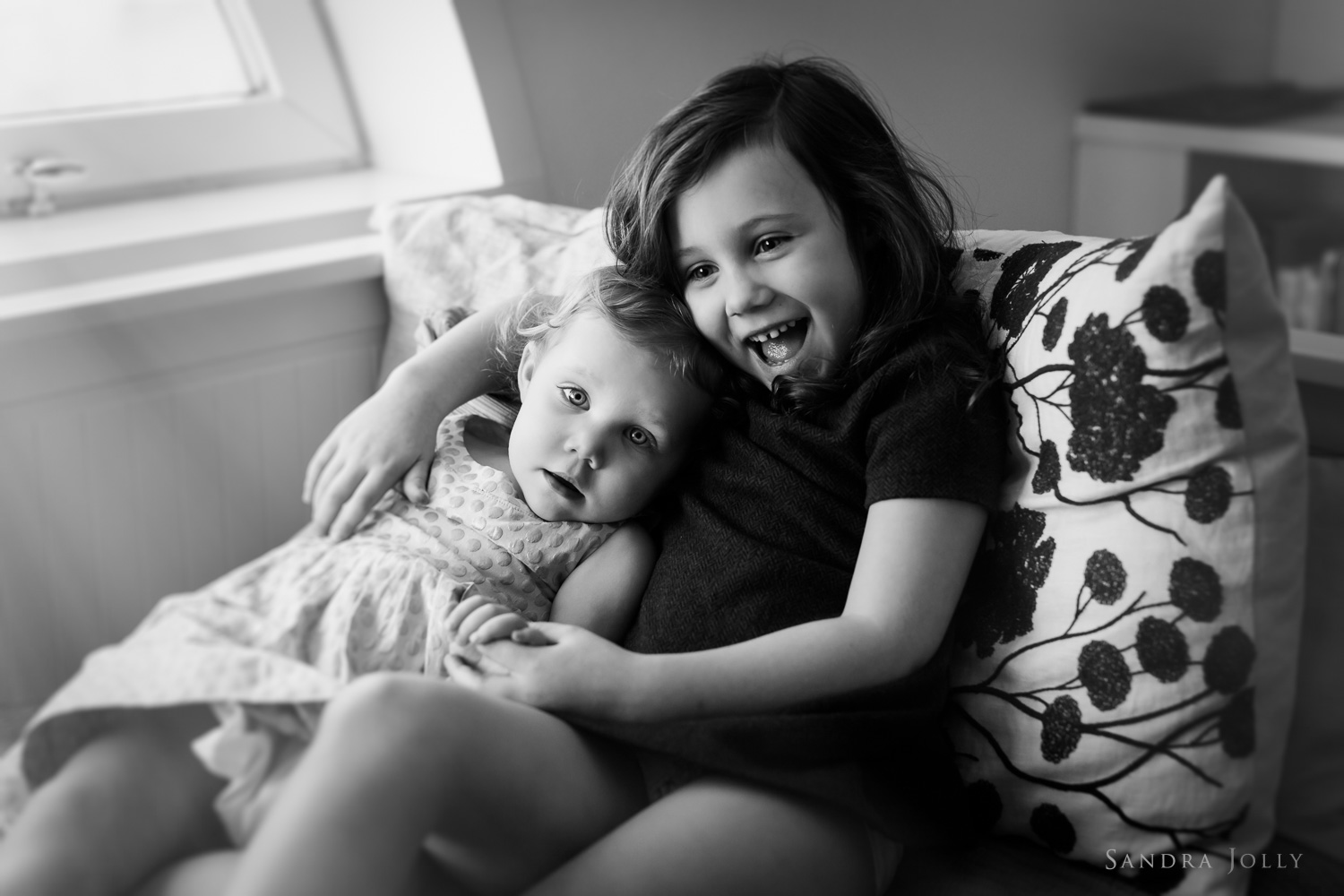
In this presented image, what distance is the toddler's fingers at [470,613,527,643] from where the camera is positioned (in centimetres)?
61

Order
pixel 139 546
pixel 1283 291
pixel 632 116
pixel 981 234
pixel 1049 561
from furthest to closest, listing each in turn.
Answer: pixel 1283 291 → pixel 632 116 → pixel 981 234 → pixel 1049 561 → pixel 139 546

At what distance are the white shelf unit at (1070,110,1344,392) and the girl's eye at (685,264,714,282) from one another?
31 cm

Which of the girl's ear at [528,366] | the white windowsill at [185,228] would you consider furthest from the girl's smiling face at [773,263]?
the white windowsill at [185,228]

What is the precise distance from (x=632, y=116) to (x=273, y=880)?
0.69 meters

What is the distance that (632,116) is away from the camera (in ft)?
3.09

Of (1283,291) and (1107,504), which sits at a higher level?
(1107,504)

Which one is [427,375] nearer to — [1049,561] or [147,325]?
[147,325]

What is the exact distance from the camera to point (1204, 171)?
1.03 m

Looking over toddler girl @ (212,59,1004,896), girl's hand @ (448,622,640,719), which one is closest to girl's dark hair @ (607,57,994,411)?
toddler girl @ (212,59,1004,896)

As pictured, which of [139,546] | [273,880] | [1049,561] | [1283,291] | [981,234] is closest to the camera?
[273,880]

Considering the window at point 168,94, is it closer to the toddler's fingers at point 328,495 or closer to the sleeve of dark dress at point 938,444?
the toddler's fingers at point 328,495

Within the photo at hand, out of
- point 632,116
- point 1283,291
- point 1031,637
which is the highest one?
point 632,116

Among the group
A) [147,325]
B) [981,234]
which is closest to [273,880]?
[147,325]

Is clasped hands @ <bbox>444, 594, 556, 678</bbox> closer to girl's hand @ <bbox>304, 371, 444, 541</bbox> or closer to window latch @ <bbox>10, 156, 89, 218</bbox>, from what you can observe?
girl's hand @ <bbox>304, 371, 444, 541</bbox>
